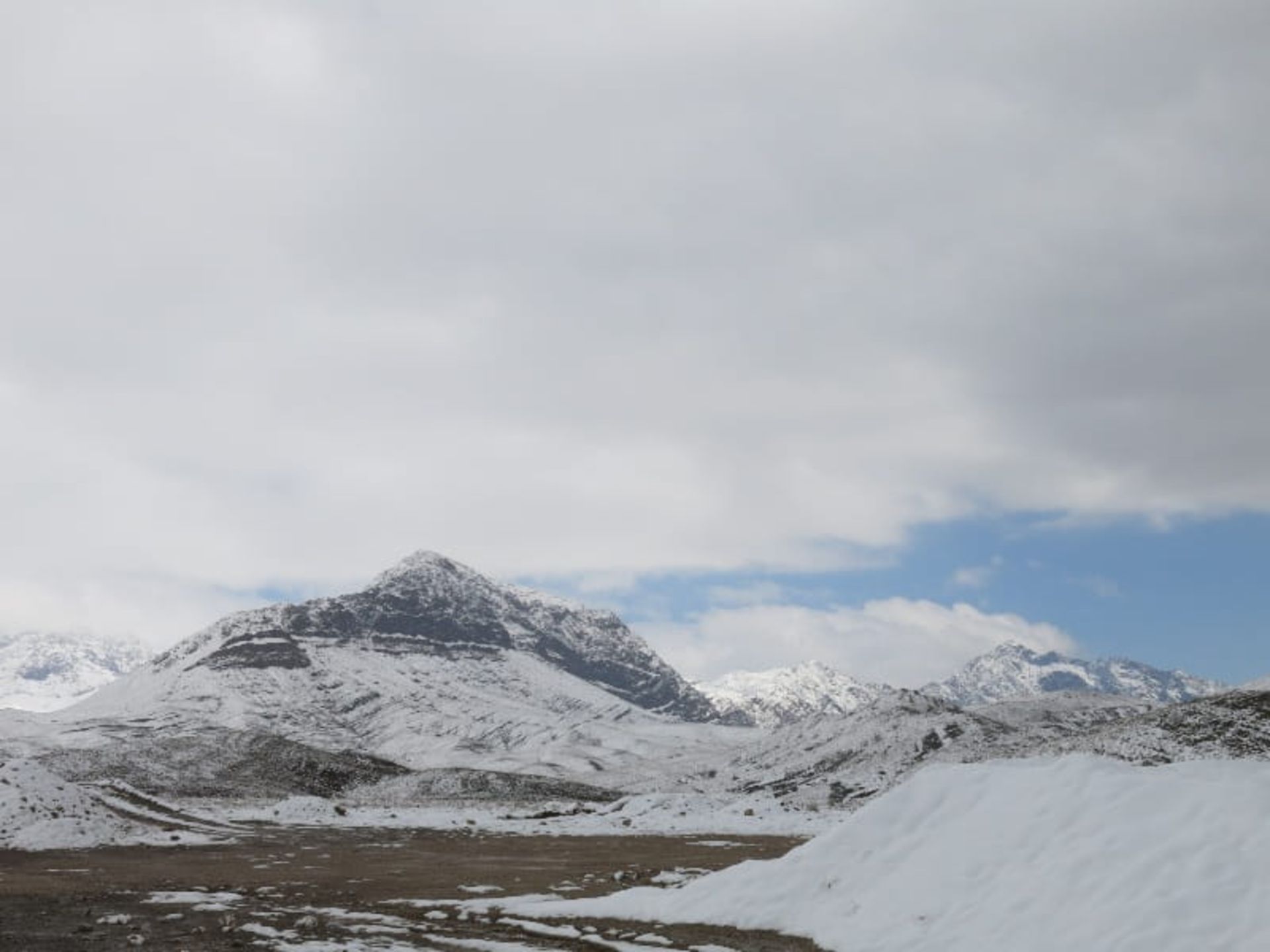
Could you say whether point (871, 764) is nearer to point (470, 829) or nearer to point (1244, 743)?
point (1244, 743)

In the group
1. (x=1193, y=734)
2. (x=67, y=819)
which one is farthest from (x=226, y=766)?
(x=1193, y=734)

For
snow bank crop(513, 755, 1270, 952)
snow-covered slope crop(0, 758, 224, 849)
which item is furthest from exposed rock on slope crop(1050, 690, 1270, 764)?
snow-covered slope crop(0, 758, 224, 849)

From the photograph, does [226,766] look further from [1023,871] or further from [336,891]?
[1023,871]

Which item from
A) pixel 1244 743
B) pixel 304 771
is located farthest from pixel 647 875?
pixel 304 771

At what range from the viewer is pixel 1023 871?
66.3 ft

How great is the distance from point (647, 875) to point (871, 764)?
Answer: 117m

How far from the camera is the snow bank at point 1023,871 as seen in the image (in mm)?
17172

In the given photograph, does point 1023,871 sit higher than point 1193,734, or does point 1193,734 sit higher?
point 1193,734

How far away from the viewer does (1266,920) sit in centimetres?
1591

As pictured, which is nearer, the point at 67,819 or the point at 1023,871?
the point at 1023,871

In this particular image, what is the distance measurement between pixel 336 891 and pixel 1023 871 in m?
21.6

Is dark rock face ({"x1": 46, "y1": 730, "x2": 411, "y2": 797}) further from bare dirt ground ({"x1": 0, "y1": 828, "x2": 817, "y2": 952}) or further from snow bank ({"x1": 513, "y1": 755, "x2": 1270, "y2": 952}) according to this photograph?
snow bank ({"x1": 513, "y1": 755, "x2": 1270, "y2": 952})

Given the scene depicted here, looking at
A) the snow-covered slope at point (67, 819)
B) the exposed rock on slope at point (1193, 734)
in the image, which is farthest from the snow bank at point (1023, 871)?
the exposed rock on slope at point (1193, 734)

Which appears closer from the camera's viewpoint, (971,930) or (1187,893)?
(1187,893)
